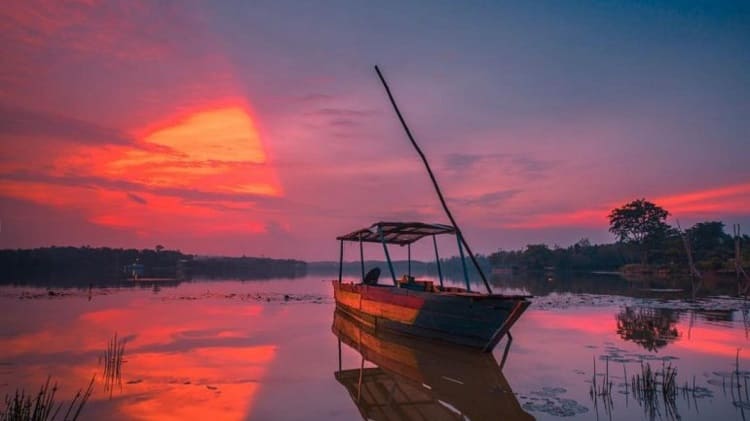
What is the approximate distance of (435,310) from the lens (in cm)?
1186

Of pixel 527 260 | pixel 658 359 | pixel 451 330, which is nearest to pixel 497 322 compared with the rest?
pixel 451 330

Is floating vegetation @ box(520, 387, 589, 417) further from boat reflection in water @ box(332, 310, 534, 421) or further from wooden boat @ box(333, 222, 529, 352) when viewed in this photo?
wooden boat @ box(333, 222, 529, 352)

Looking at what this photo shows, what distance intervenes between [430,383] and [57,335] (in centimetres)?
1160

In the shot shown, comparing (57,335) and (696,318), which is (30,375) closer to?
(57,335)

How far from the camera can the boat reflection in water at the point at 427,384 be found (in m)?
7.16

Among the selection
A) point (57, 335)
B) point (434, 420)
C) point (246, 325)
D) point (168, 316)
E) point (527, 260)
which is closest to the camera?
point (434, 420)

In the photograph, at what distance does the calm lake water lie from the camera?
716cm

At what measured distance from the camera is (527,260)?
292 feet

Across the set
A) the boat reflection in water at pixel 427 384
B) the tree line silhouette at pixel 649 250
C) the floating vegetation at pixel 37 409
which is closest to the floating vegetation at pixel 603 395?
the boat reflection in water at pixel 427 384

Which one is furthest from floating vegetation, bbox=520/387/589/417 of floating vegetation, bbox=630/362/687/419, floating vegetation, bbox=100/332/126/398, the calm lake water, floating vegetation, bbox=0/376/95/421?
floating vegetation, bbox=100/332/126/398

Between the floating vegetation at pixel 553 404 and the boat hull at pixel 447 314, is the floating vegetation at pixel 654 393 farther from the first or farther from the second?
the boat hull at pixel 447 314

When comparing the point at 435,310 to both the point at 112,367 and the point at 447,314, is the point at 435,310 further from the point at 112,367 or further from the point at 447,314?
the point at 112,367

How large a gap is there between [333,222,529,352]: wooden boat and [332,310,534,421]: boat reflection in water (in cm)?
38

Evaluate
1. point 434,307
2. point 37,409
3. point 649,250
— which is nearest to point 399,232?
point 434,307
